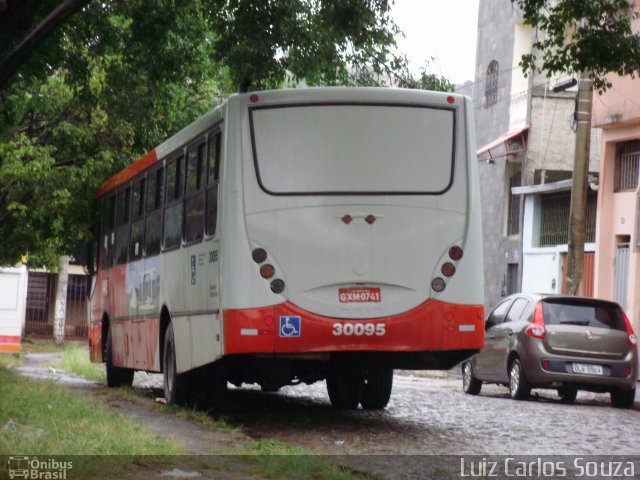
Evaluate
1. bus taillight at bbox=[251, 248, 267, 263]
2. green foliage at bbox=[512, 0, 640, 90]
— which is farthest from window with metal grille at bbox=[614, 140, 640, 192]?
bus taillight at bbox=[251, 248, 267, 263]

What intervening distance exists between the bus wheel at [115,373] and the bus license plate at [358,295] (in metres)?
8.66

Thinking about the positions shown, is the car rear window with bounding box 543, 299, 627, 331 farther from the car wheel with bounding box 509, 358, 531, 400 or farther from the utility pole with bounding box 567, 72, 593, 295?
the utility pole with bounding box 567, 72, 593, 295

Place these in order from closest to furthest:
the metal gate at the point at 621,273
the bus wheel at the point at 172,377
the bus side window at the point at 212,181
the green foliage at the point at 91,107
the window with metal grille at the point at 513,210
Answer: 1. the bus side window at the point at 212,181
2. the bus wheel at the point at 172,377
3. the green foliage at the point at 91,107
4. the metal gate at the point at 621,273
5. the window with metal grille at the point at 513,210

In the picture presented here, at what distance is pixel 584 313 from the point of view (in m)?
19.1

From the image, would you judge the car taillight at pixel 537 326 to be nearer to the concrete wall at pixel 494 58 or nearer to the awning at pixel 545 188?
the awning at pixel 545 188

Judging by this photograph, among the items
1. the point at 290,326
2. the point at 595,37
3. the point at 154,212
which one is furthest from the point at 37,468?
the point at 154,212

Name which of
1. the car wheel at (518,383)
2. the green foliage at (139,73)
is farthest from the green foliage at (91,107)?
the car wheel at (518,383)

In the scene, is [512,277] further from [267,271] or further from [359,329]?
[267,271]

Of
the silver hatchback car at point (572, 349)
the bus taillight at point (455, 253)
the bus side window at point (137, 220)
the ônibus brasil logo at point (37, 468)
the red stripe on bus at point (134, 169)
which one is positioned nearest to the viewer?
the ônibus brasil logo at point (37, 468)

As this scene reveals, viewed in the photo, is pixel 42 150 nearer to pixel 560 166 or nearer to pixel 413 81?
pixel 413 81

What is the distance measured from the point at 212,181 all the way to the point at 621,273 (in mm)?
17918

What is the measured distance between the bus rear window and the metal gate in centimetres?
1705

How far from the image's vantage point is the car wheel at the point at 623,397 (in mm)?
19109

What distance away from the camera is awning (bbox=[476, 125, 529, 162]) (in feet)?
125
